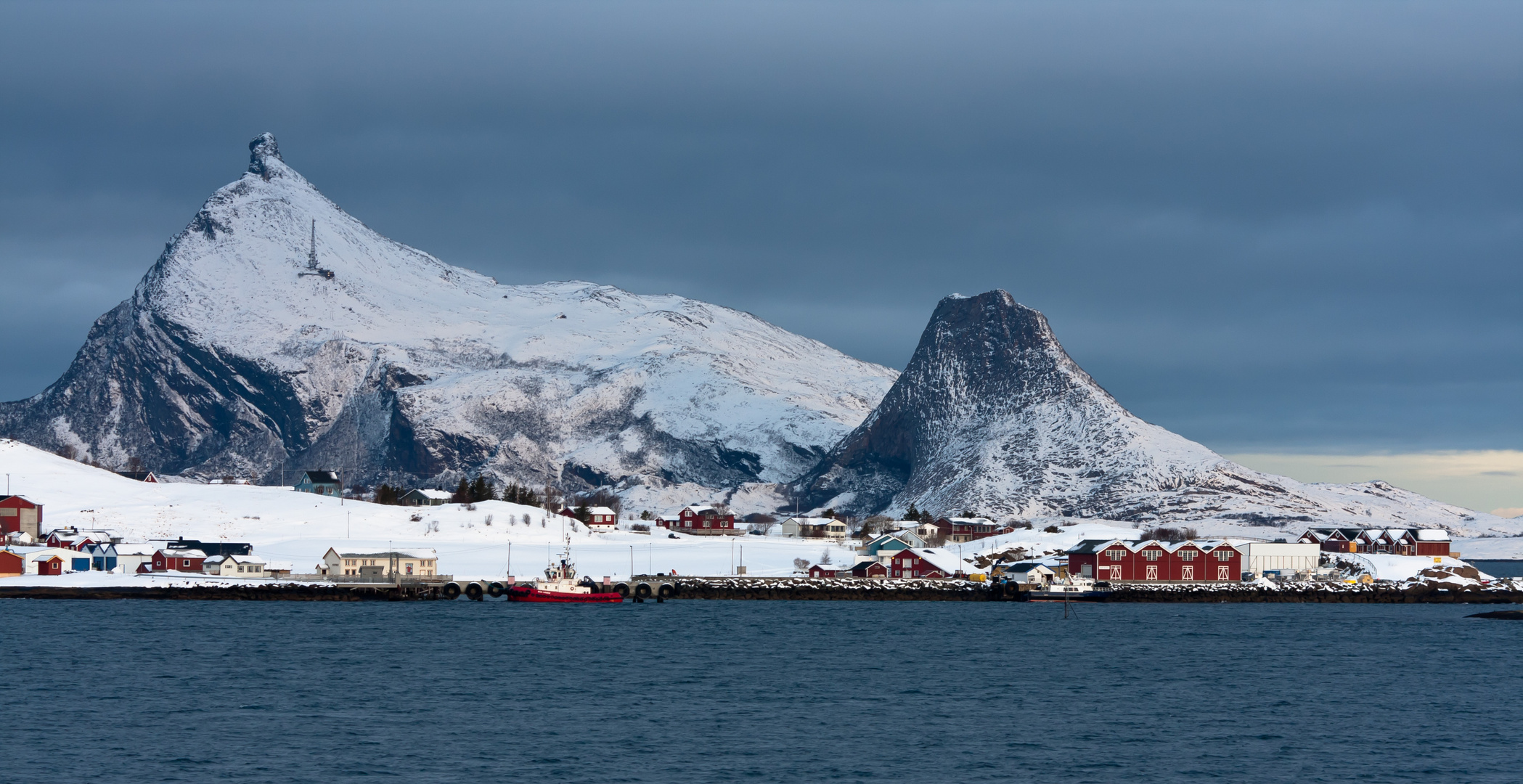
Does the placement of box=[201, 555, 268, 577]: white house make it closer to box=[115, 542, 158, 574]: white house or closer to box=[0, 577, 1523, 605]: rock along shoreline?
box=[115, 542, 158, 574]: white house

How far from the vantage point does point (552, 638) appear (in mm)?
110812

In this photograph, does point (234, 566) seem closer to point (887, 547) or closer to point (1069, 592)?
point (887, 547)

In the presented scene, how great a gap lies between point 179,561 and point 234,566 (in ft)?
24.7

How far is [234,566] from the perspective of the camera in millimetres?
159000

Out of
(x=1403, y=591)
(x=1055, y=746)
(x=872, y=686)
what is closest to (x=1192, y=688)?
(x=872, y=686)

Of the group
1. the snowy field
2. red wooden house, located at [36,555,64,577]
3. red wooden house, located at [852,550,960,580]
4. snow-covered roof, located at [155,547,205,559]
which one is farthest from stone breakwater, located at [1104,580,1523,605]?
red wooden house, located at [36,555,64,577]

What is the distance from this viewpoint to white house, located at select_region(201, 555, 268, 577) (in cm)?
15850

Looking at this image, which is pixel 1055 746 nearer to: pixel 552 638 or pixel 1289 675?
pixel 1289 675

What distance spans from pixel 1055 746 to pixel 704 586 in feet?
308

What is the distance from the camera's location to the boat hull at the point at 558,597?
486ft

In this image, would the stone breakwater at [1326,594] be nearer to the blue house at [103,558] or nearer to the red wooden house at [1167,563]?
the red wooden house at [1167,563]

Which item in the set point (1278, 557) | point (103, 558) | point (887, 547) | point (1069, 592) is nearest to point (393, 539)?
point (103, 558)

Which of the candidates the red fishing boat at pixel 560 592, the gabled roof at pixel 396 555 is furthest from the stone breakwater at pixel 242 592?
the gabled roof at pixel 396 555

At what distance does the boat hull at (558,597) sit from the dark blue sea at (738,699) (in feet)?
58.6
